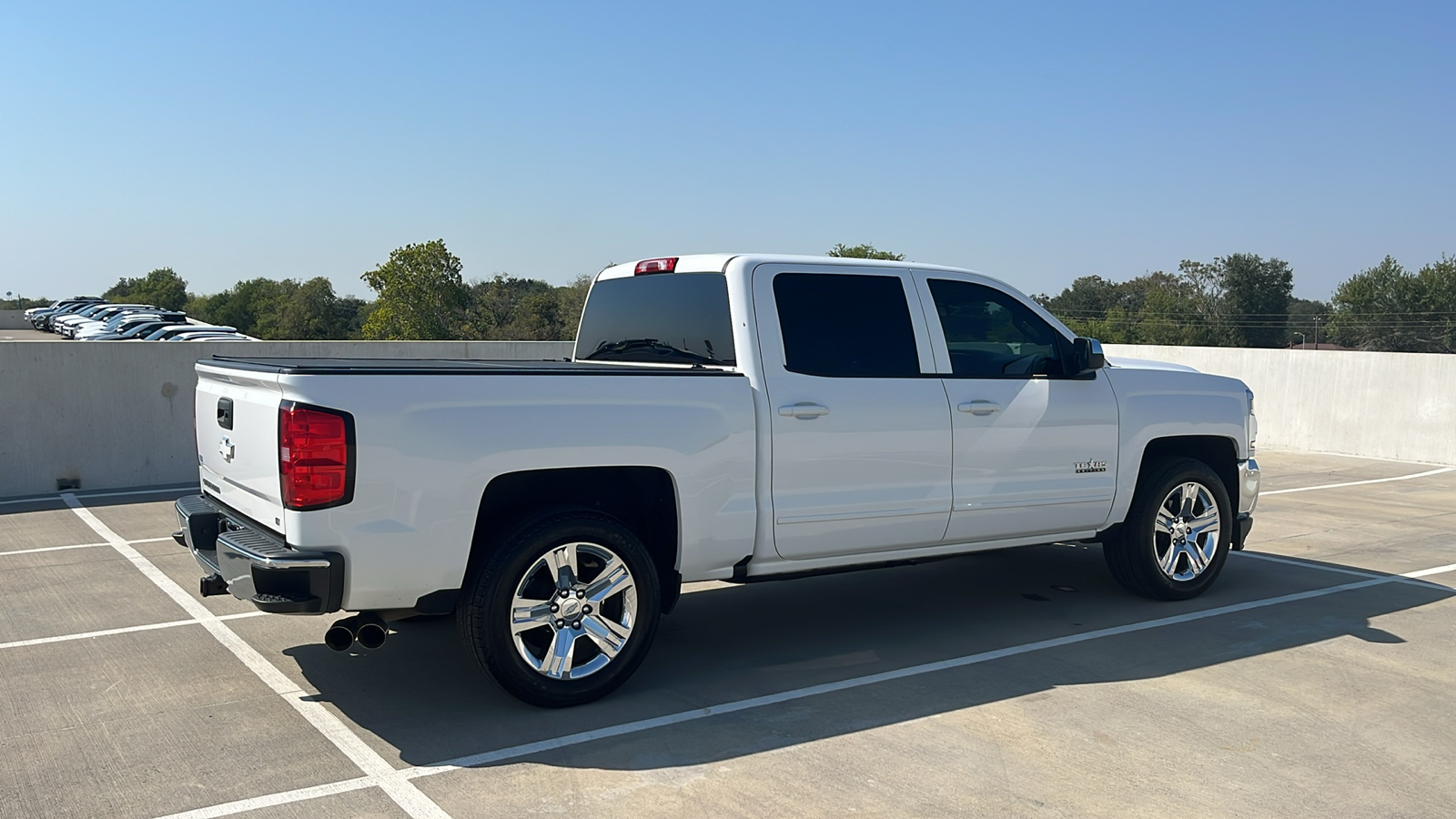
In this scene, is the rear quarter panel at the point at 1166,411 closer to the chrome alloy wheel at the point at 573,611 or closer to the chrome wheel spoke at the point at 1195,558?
the chrome wheel spoke at the point at 1195,558

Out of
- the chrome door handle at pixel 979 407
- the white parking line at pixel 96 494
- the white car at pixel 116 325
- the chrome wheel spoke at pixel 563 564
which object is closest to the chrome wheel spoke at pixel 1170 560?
the chrome door handle at pixel 979 407

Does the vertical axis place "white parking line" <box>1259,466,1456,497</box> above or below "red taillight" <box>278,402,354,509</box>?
below

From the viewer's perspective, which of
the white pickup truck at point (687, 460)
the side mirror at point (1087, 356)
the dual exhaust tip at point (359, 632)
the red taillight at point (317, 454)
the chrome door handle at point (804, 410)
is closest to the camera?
the red taillight at point (317, 454)

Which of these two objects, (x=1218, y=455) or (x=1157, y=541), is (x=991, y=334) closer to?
(x=1157, y=541)

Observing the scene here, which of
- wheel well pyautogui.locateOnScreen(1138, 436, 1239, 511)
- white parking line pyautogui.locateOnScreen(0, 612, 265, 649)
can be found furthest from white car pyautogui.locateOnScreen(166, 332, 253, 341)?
wheel well pyautogui.locateOnScreen(1138, 436, 1239, 511)

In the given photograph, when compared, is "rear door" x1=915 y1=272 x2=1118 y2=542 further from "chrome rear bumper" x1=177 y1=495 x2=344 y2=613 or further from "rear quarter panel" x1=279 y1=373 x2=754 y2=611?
"chrome rear bumper" x1=177 y1=495 x2=344 y2=613

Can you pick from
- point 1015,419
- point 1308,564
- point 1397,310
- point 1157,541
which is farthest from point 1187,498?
point 1397,310

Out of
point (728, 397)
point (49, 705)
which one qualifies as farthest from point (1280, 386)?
point (49, 705)

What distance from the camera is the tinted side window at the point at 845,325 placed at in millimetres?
5719

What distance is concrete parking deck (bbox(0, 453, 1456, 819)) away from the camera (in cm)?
409

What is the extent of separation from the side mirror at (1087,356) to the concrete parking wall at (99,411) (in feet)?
20.2

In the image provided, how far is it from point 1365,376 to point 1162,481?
11698 millimetres

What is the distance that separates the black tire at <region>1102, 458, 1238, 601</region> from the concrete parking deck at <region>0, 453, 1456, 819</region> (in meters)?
0.14

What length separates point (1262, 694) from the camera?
5266 mm
